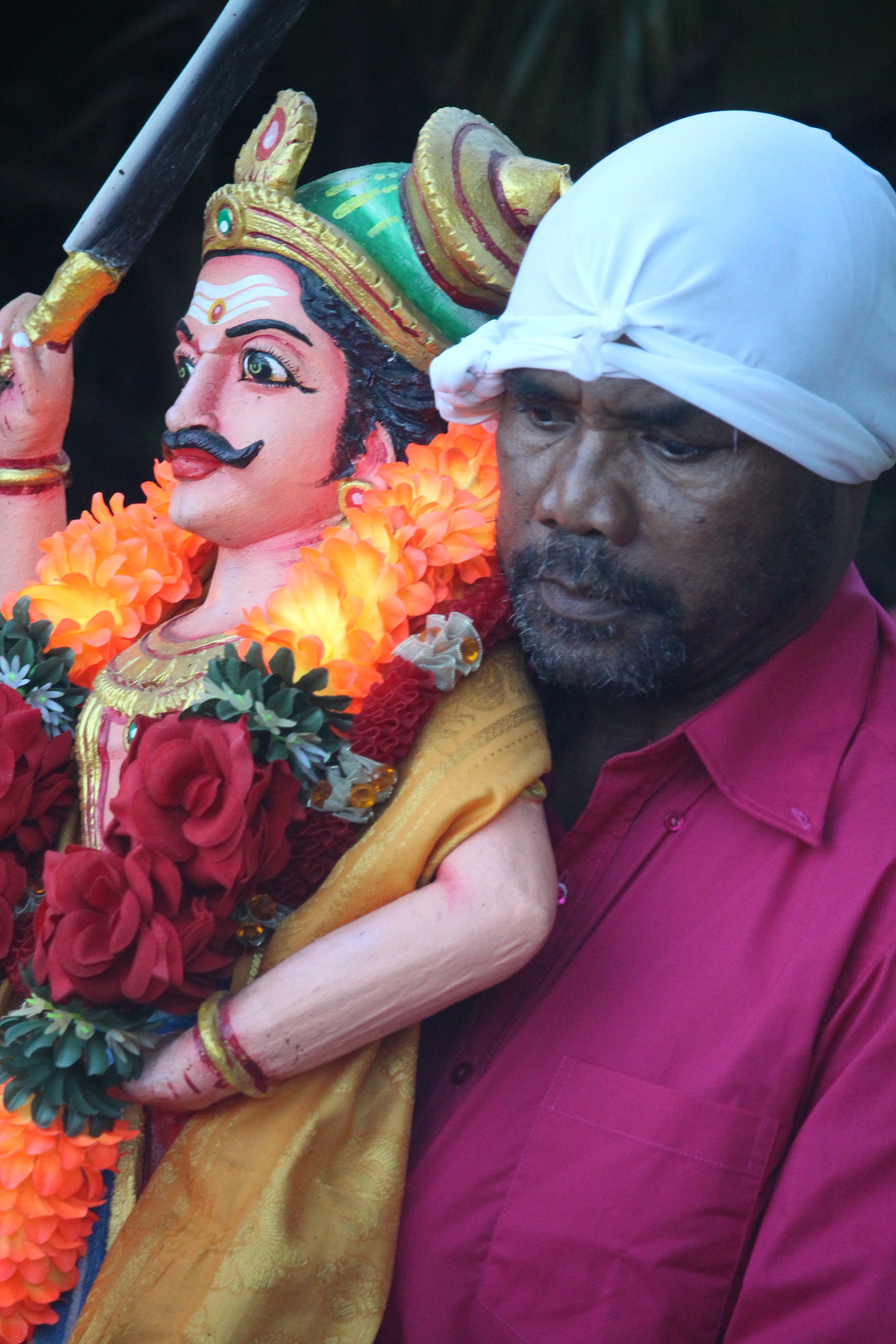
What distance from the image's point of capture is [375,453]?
203 cm

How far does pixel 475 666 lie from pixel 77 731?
0.66m

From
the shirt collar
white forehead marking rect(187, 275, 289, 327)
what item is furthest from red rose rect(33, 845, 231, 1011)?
white forehead marking rect(187, 275, 289, 327)

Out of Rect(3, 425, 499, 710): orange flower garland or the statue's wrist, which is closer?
Rect(3, 425, 499, 710): orange flower garland

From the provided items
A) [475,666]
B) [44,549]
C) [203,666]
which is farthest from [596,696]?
[44,549]

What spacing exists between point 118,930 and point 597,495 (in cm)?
83

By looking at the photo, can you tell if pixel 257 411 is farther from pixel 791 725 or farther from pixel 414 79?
pixel 414 79

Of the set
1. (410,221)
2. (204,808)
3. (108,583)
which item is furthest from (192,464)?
(204,808)

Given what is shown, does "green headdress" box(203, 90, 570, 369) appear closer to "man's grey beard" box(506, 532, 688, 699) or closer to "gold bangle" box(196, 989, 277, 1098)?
"man's grey beard" box(506, 532, 688, 699)

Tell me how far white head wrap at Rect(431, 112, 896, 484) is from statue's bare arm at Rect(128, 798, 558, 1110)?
0.68m

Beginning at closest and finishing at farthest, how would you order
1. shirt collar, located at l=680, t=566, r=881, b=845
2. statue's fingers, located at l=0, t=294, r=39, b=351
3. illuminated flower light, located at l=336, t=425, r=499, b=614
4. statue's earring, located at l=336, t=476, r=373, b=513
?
shirt collar, located at l=680, t=566, r=881, b=845, illuminated flower light, located at l=336, t=425, r=499, b=614, statue's earring, located at l=336, t=476, r=373, b=513, statue's fingers, located at l=0, t=294, r=39, b=351

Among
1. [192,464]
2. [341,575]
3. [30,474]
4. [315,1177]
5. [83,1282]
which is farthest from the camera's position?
[30,474]

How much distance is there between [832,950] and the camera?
64.6 inches

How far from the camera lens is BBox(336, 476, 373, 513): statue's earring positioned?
2004mm

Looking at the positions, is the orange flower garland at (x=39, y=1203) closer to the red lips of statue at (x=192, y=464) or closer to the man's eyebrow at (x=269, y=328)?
the red lips of statue at (x=192, y=464)
